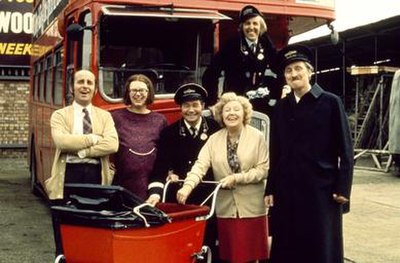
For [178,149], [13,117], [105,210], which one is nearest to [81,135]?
[178,149]

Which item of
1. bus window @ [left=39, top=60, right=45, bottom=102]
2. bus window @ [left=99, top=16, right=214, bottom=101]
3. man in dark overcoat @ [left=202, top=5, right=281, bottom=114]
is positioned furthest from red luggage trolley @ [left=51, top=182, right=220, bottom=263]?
bus window @ [left=39, top=60, right=45, bottom=102]

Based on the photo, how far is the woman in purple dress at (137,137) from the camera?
5.92 meters

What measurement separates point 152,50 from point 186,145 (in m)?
2.40

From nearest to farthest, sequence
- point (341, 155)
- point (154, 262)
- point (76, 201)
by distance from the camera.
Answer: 1. point (154, 262)
2. point (76, 201)
3. point (341, 155)

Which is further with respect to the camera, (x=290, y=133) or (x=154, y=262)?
(x=290, y=133)

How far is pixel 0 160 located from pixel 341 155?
1784cm

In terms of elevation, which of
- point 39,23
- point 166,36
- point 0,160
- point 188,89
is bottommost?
point 0,160

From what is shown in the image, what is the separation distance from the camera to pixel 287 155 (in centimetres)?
534

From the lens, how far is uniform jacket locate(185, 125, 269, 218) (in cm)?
565

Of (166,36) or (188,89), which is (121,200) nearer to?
(188,89)

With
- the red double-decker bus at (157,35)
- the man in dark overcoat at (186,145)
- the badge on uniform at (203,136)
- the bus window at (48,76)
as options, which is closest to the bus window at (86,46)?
the red double-decker bus at (157,35)

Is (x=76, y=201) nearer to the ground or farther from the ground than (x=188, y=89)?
nearer to the ground

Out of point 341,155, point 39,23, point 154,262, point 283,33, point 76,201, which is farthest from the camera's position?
point 39,23

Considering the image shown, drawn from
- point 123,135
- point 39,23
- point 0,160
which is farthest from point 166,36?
point 0,160
